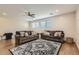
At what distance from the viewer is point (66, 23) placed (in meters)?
2.03

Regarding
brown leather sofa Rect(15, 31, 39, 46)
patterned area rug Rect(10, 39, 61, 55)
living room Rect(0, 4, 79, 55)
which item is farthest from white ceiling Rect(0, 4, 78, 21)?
patterned area rug Rect(10, 39, 61, 55)

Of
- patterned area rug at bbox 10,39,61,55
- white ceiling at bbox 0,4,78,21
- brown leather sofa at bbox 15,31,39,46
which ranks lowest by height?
patterned area rug at bbox 10,39,61,55

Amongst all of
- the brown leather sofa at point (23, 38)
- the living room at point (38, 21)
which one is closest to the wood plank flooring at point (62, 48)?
the living room at point (38, 21)

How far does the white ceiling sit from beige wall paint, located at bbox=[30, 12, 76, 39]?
0.30 ft

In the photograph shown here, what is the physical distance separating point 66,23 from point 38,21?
562 millimetres

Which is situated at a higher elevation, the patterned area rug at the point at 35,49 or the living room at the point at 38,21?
the living room at the point at 38,21

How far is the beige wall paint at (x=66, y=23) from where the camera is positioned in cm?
201

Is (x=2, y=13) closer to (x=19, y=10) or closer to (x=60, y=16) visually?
(x=19, y=10)

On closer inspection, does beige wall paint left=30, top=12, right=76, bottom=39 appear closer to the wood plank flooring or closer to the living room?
the living room

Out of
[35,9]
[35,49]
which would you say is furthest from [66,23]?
[35,49]

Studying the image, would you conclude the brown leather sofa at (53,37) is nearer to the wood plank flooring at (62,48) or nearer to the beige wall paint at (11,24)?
the wood plank flooring at (62,48)

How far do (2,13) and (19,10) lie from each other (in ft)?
1.10

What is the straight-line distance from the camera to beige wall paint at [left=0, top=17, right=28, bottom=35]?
80.0 inches
